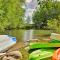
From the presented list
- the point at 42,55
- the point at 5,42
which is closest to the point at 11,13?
the point at 5,42

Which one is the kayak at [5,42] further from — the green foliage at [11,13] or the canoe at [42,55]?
the green foliage at [11,13]

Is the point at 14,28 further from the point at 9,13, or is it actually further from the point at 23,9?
the point at 9,13

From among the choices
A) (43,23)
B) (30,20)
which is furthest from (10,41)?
(30,20)

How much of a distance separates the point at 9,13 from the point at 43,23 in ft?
18.5

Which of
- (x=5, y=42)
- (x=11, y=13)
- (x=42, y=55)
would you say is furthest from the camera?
(x=11, y=13)

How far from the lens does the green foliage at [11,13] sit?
44.8 ft

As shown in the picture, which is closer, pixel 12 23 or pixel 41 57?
pixel 41 57

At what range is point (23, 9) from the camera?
20.6 metres

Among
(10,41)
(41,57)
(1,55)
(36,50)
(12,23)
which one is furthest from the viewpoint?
(12,23)

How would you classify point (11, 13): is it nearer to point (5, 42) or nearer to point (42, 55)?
point (5, 42)

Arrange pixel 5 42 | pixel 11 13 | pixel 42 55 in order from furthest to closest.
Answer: pixel 11 13
pixel 5 42
pixel 42 55

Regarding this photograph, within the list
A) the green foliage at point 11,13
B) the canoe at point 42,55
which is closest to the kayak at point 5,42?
the canoe at point 42,55

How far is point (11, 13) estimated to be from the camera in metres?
16.3

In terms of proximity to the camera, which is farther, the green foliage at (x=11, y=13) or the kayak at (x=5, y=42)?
the green foliage at (x=11, y=13)
